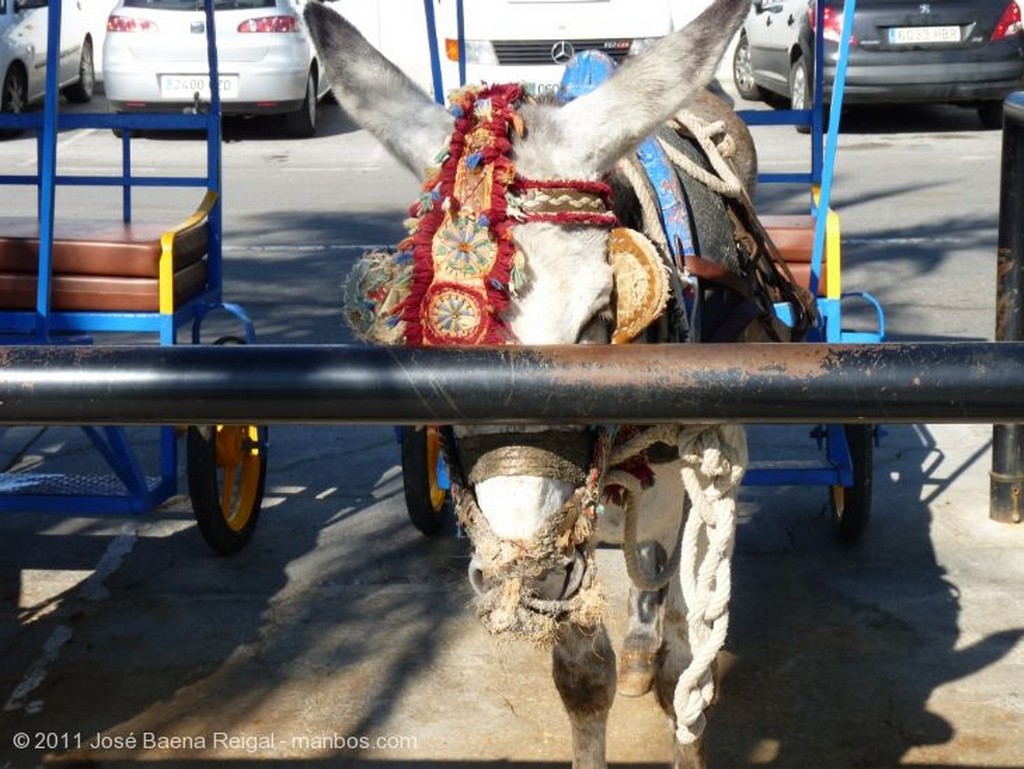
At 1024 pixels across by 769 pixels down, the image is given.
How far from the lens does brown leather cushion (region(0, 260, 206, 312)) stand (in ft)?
18.8

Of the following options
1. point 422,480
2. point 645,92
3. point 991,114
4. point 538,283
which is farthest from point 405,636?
point 991,114

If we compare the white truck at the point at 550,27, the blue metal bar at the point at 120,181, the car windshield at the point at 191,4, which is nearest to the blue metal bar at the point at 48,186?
the blue metal bar at the point at 120,181

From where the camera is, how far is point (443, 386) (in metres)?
1.56

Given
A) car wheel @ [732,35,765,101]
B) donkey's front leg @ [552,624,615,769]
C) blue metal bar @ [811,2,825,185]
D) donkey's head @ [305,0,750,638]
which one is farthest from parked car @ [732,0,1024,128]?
donkey's head @ [305,0,750,638]

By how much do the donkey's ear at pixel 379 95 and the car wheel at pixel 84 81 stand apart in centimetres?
1608

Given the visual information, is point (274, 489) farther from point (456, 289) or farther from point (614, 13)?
point (456, 289)

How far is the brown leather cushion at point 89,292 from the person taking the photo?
5.73 metres

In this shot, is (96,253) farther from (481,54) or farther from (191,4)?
(191,4)

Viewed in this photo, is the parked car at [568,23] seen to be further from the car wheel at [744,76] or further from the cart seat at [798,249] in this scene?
the car wheel at [744,76]

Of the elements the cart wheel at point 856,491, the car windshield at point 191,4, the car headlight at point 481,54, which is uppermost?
the car windshield at point 191,4

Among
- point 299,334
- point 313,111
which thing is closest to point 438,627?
point 299,334

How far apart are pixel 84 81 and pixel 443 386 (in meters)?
18.3

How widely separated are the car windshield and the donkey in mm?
12836

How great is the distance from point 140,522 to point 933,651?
3.29 m
